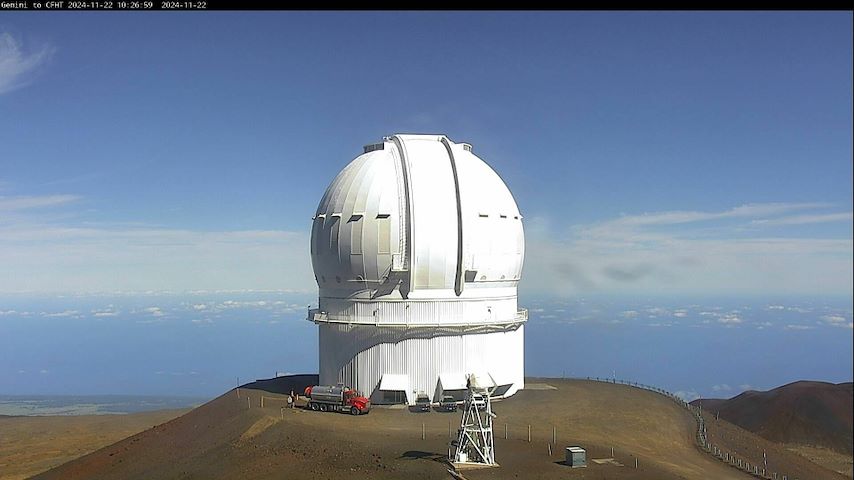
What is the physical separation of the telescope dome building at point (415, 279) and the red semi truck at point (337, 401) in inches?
81.2

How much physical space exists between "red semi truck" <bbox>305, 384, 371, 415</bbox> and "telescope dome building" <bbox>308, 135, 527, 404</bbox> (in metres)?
2.06

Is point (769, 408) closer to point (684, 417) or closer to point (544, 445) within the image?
point (684, 417)

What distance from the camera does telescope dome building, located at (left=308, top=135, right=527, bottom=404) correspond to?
126ft

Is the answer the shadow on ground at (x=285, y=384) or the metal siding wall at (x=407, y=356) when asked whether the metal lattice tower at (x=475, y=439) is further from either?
the shadow on ground at (x=285, y=384)

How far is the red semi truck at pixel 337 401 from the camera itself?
35.9m

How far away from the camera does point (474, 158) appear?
43.2 meters

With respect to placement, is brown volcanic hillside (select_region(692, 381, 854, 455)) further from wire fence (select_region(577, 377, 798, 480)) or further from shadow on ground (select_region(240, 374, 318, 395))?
shadow on ground (select_region(240, 374, 318, 395))

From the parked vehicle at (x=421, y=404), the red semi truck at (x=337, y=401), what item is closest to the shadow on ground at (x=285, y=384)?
the red semi truck at (x=337, y=401)

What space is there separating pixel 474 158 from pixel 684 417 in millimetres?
18791

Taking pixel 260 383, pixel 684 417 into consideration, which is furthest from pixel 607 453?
pixel 260 383

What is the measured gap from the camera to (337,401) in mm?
36219

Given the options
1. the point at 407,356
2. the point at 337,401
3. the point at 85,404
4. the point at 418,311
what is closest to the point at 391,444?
the point at 337,401

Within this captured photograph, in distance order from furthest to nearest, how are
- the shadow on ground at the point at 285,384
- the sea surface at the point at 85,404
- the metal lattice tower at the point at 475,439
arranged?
the sea surface at the point at 85,404 < the shadow on ground at the point at 285,384 < the metal lattice tower at the point at 475,439

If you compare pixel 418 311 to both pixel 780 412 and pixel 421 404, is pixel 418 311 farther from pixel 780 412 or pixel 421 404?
pixel 780 412
